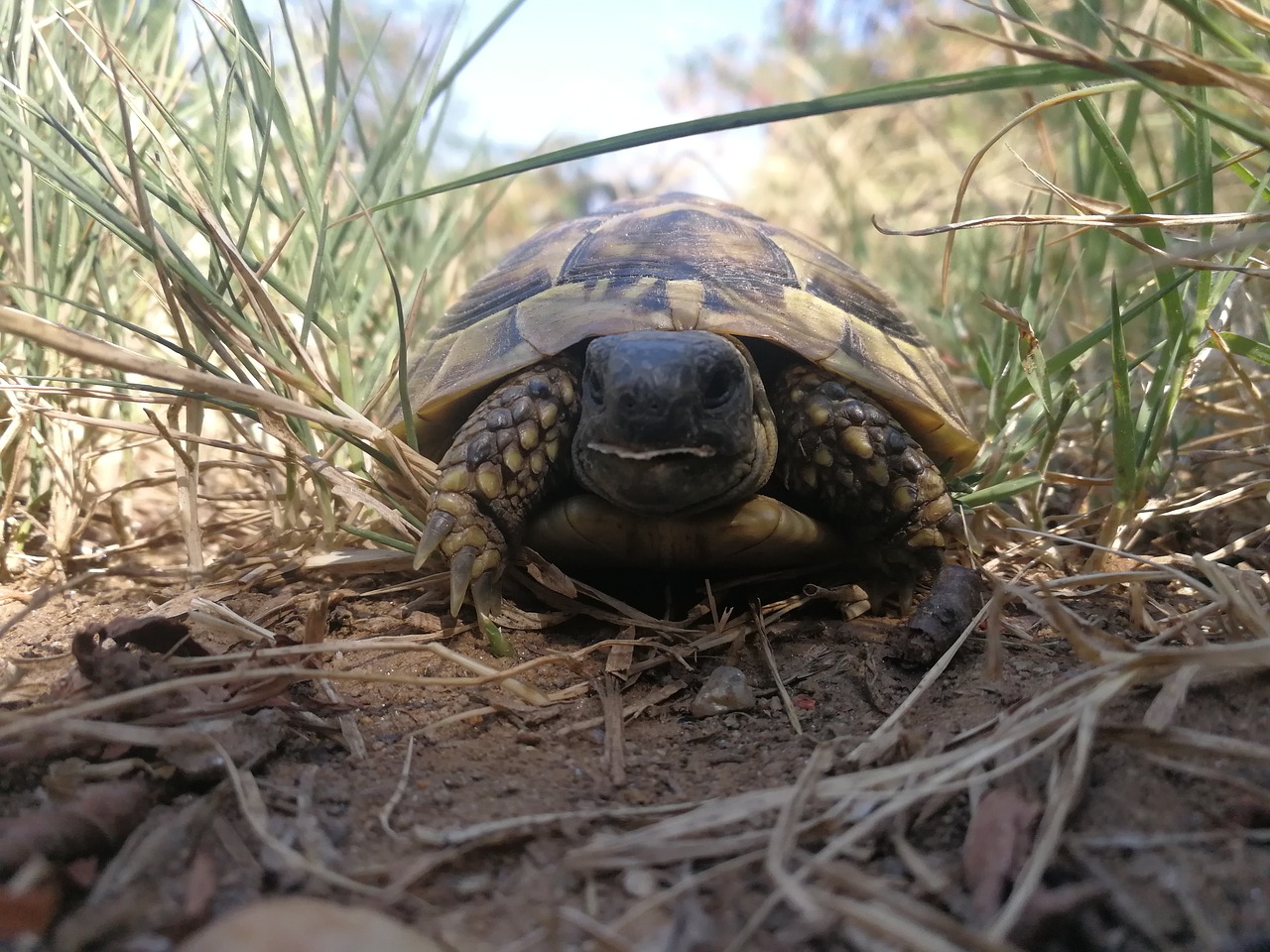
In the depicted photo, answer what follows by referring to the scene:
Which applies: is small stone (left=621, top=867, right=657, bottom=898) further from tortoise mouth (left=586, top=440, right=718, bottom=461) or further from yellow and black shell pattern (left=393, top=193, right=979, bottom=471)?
yellow and black shell pattern (left=393, top=193, right=979, bottom=471)

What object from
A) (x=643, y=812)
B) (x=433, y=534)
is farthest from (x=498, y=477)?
(x=643, y=812)

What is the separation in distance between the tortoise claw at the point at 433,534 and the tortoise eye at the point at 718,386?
0.58 m

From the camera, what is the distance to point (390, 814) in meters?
1.05

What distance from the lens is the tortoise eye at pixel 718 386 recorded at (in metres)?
1.67

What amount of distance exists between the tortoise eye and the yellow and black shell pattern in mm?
218

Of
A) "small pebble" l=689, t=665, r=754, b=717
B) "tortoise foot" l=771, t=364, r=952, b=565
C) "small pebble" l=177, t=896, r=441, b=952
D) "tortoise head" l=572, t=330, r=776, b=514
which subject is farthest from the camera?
"tortoise foot" l=771, t=364, r=952, b=565

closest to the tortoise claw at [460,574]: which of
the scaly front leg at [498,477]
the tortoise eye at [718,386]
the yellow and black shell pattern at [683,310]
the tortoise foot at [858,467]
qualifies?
the scaly front leg at [498,477]

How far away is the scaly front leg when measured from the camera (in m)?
1.70

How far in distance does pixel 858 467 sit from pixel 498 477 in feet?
2.67

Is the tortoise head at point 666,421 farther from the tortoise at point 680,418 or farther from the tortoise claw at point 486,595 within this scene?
the tortoise claw at point 486,595

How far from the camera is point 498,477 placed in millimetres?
1780

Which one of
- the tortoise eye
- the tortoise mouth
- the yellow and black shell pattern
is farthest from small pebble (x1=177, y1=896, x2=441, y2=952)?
the yellow and black shell pattern

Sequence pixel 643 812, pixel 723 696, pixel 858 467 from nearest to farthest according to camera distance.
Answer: pixel 643 812 < pixel 723 696 < pixel 858 467

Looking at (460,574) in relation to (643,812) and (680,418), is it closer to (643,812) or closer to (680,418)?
(680,418)
